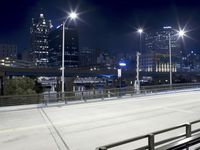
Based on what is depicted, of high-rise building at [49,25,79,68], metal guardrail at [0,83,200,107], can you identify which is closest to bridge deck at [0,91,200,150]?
metal guardrail at [0,83,200,107]

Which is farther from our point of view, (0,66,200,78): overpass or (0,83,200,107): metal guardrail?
→ (0,66,200,78): overpass

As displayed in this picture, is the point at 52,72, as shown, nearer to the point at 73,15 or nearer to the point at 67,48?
the point at 67,48

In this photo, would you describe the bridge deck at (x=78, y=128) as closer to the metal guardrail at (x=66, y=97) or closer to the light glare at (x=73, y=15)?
the metal guardrail at (x=66, y=97)

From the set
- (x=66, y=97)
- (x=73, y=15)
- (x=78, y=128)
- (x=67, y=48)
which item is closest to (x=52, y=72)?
(x=67, y=48)

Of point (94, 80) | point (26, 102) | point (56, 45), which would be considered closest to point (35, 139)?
point (26, 102)

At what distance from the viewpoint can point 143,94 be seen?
33.1 metres

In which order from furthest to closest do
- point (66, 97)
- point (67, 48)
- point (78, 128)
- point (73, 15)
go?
point (67, 48)
point (73, 15)
point (66, 97)
point (78, 128)

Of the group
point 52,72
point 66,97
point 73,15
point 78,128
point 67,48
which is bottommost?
point 78,128

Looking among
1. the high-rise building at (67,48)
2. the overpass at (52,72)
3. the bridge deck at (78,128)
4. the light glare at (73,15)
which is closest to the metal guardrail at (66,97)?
the bridge deck at (78,128)

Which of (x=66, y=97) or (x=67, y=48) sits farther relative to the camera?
(x=67, y=48)

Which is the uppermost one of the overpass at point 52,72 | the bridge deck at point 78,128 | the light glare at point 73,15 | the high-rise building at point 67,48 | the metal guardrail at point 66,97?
the high-rise building at point 67,48

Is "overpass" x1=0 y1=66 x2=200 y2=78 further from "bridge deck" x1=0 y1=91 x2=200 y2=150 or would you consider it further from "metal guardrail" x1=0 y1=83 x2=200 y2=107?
"bridge deck" x1=0 y1=91 x2=200 y2=150

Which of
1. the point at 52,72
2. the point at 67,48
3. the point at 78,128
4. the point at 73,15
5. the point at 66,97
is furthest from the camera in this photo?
the point at 67,48

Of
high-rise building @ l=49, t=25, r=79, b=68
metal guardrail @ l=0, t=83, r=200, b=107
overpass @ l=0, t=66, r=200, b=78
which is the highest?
high-rise building @ l=49, t=25, r=79, b=68
